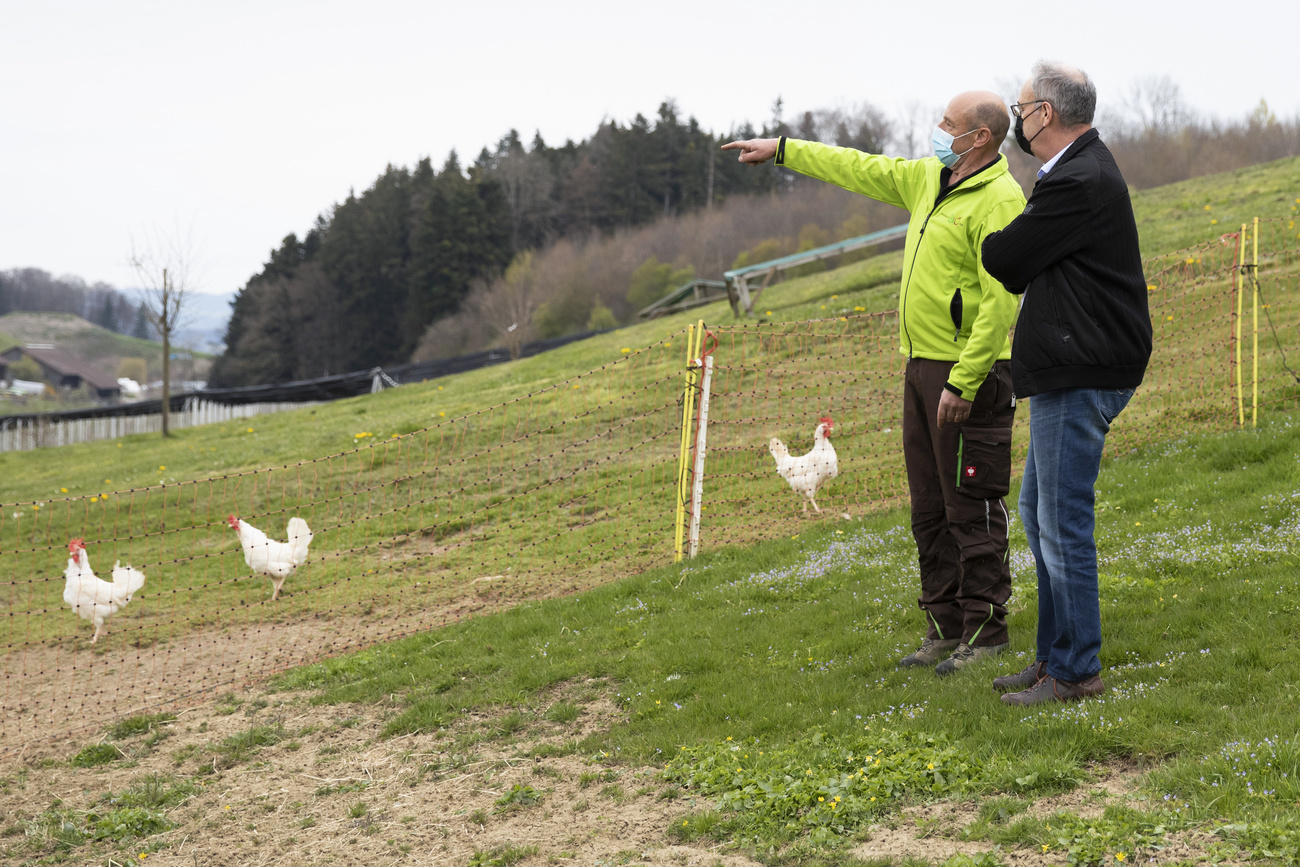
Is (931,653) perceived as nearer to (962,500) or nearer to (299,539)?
(962,500)

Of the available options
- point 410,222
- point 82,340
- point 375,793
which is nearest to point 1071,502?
point 375,793

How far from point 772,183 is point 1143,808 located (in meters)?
66.3

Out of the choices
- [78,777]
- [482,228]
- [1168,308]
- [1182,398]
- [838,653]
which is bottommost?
[78,777]

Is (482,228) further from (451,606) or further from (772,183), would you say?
(451,606)

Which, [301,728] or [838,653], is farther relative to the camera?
[301,728]

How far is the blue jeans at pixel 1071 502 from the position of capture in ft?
10.7

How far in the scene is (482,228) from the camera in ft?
189

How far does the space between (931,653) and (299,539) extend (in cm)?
659

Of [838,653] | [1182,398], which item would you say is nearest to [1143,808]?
[838,653]

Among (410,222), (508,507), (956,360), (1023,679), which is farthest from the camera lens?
(410,222)

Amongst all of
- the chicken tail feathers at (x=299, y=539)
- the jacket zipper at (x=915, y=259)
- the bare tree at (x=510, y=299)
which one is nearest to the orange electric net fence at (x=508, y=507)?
the chicken tail feathers at (x=299, y=539)

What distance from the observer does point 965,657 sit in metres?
4.12

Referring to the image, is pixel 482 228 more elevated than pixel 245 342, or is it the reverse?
pixel 482 228

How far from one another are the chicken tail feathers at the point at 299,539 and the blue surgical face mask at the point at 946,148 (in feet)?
23.2
